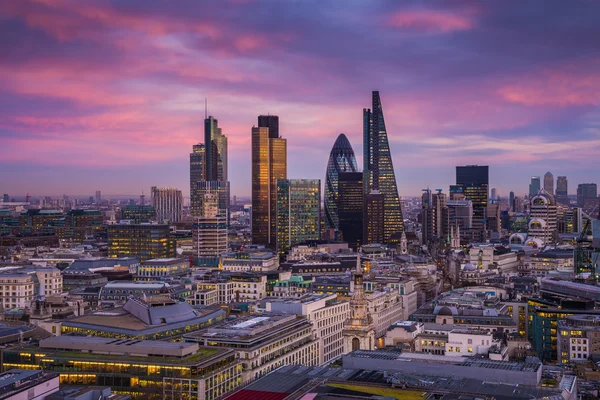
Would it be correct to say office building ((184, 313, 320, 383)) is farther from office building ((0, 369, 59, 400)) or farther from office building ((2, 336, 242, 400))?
office building ((0, 369, 59, 400))

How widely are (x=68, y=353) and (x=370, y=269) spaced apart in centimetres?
11835

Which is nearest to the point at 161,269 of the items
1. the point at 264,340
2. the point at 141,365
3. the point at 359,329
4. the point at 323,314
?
the point at 323,314

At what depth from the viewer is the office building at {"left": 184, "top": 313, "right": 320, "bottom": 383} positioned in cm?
9188

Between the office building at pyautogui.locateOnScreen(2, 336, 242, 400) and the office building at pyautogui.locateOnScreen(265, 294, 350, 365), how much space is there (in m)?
33.0

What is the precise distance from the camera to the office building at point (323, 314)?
391ft

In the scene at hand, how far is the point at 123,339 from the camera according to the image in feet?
296

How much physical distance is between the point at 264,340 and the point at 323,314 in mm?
29038

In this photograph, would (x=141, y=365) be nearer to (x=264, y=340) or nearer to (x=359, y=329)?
(x=264, y=340)

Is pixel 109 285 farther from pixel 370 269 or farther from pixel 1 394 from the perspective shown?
pixel 1 394

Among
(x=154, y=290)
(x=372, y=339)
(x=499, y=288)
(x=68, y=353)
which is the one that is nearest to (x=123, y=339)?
(x=68, y=353)

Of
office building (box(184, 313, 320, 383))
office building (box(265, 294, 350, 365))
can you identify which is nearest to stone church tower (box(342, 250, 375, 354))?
office building (box(184, 313, 320, 383))

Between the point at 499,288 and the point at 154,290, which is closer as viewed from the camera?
the point at 154,290

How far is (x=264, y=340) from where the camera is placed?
96000mm

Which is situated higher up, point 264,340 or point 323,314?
point 264,340
